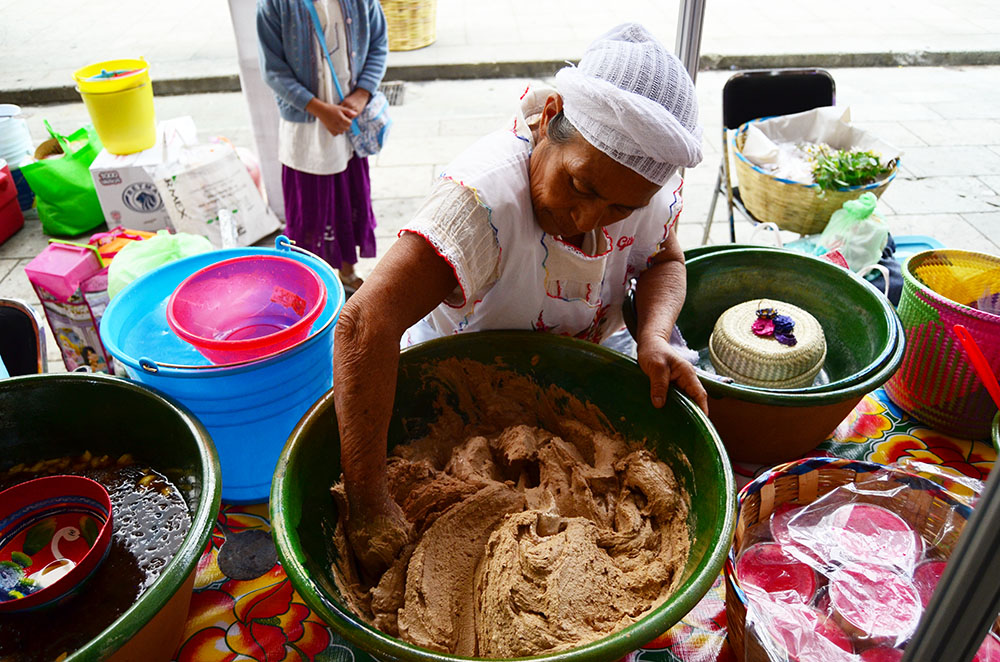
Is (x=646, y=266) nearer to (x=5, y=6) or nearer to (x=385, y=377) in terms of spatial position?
(x=385, y=377)

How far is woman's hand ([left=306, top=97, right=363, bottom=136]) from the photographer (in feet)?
9.70

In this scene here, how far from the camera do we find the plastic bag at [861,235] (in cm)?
235

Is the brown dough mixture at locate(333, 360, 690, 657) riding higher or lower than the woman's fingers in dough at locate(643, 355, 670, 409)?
lower

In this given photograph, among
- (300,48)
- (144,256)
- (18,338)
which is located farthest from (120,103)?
(18,338)

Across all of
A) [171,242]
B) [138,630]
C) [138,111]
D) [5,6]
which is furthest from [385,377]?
[5,6]

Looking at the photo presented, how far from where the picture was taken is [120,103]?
3.62 meters

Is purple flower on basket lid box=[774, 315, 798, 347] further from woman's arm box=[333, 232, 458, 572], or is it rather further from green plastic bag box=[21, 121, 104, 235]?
green plastic bag box=[21, 121, 104, 235]

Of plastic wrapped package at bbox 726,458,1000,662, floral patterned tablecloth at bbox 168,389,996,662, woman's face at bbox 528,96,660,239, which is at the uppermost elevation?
woman's face at bbox 528,96,660,239

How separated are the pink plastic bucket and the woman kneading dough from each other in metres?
0.39

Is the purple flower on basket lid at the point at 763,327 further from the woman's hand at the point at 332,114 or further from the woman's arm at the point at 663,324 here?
the woman's hand at the point at 332,114

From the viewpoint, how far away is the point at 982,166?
490 centimetres

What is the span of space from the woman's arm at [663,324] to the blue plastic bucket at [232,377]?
745 mm

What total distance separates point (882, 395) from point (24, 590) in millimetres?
2082

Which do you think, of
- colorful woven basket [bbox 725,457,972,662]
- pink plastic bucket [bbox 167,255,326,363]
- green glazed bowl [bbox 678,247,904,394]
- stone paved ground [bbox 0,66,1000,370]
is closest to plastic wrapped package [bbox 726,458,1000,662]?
colorful woven basket [bbox 725,457,972,662]
